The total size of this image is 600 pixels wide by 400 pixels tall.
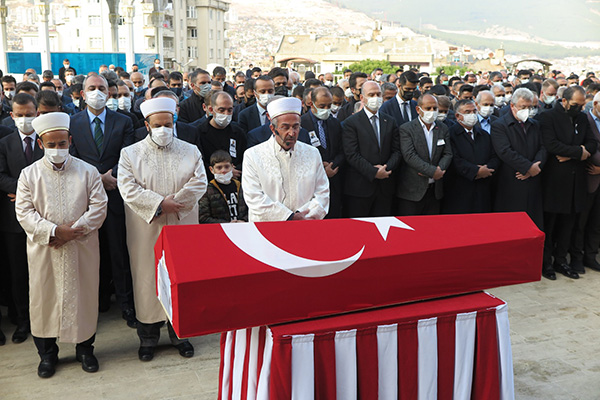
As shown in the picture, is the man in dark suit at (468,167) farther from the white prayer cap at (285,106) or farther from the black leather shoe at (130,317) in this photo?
the black leather shoe at (130,317)

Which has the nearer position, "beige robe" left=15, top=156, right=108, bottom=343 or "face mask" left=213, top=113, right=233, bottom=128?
"beige robe" left=15, top=156, right=108, bottom=343

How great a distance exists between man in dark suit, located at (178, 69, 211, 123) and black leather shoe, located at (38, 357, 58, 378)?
12.0ft

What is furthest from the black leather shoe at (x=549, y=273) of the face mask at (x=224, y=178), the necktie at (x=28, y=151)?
the necktie at (x=28, y=151)

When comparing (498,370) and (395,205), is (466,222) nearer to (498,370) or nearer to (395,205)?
(498,370)

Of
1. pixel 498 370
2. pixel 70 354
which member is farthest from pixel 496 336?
pixel 70 354

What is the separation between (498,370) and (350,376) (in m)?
0.82

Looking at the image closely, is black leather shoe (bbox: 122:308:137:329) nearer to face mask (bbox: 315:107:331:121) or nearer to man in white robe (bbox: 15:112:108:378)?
man in white robe (bbox: 15:112:108:378)

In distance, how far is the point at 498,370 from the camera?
3.04 metres

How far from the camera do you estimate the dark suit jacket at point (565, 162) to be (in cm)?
636

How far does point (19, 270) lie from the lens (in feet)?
15.8

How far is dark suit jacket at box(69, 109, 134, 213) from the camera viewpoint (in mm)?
5031

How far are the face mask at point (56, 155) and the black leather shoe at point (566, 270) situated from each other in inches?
203

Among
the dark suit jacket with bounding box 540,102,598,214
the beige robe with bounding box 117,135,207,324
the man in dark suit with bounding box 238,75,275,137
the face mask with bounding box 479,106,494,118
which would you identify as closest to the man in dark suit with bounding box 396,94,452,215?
the face mask with bounding box 479,106,494,118

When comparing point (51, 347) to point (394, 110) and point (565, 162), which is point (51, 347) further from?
point (565, 162)
